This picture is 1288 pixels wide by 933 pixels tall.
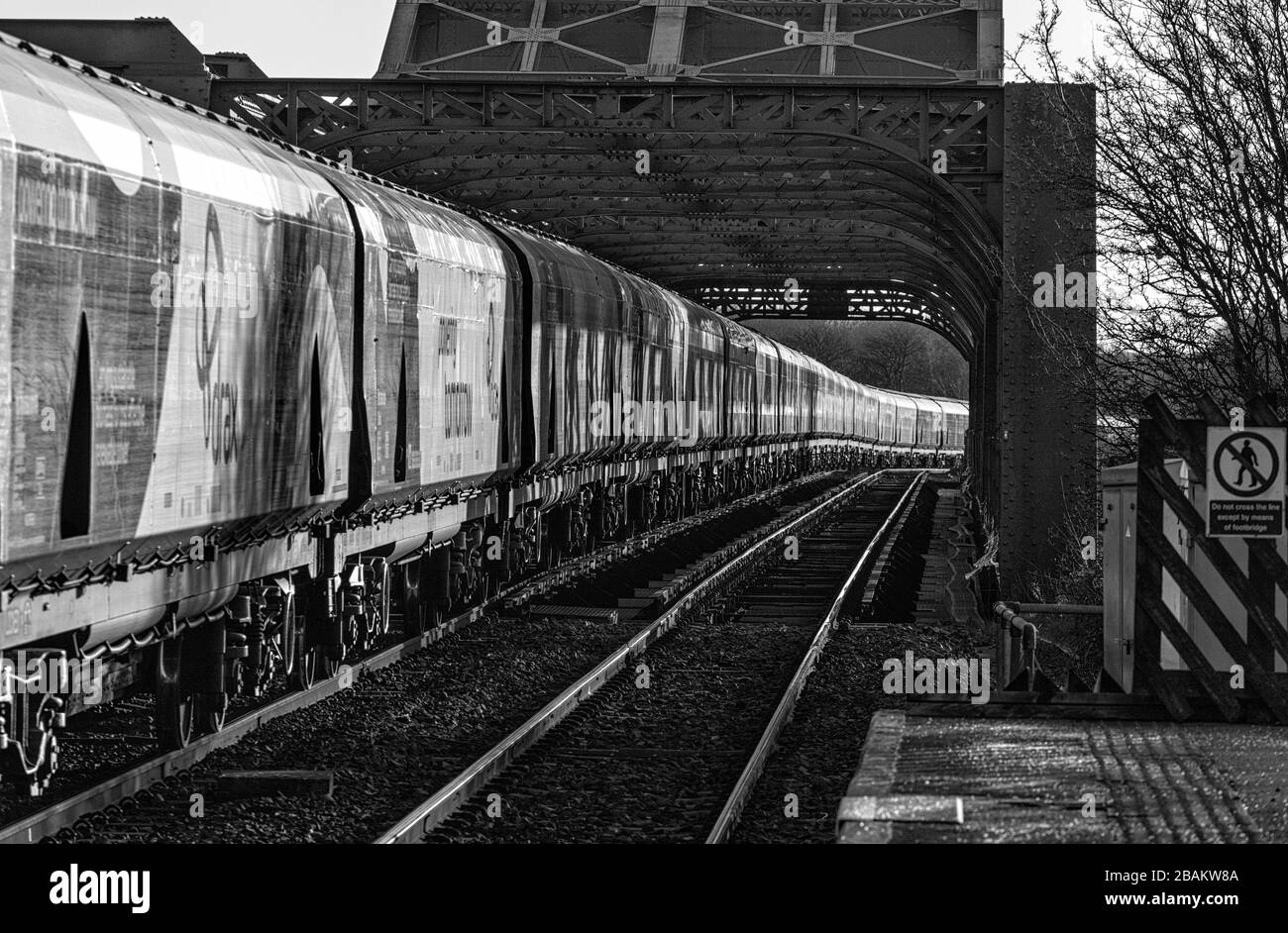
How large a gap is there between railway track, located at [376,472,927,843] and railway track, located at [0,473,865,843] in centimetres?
54

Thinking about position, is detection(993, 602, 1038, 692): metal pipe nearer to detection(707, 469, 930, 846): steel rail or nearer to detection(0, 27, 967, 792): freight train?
detection(707, 469, 930, 846): steel rail

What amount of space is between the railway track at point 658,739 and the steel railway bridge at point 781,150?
3.21 metres

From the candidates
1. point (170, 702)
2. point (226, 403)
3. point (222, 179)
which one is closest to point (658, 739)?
point (170, 702)

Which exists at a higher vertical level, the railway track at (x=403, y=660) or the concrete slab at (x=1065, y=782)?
the concrete slab at (x=1065, y=782)

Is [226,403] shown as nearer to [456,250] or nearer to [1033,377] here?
[456,250]

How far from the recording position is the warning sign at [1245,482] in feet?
22.9

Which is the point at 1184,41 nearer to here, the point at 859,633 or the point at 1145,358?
the point at 1145,358

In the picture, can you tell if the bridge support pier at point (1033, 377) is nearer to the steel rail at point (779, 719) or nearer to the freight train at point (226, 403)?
the steel rail at point (779, 719)

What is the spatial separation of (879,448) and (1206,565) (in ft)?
214

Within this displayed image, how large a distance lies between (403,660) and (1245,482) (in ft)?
23.1

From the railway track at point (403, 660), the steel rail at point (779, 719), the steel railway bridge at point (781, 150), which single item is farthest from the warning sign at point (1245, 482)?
the steel railway bridge at point (781, 150)
